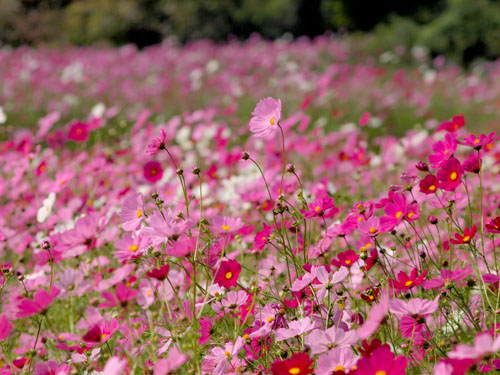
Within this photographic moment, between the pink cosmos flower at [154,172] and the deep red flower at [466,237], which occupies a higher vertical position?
the deep red flower at [466,237]

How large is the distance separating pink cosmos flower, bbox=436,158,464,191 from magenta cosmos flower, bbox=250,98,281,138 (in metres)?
0.35

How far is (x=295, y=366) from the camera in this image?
2.83ft

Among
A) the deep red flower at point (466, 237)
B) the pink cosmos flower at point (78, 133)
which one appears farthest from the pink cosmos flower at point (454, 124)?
the pink cosmos flower at point (78, 133)

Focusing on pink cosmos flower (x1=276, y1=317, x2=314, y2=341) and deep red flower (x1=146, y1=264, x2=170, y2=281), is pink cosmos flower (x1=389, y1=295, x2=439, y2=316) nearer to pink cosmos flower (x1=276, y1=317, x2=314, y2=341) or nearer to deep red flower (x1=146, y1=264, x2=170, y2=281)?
pink cosmos flower (x1=276, y1=317, x2=314, y2=341)

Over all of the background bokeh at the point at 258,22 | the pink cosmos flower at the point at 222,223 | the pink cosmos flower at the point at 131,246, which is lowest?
the background bokeh at the point at 258,22

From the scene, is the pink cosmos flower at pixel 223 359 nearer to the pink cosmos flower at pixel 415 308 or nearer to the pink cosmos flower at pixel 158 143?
the pink cosmos flower at pixel 415 308

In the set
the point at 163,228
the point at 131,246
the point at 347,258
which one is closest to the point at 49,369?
the point at 131,246

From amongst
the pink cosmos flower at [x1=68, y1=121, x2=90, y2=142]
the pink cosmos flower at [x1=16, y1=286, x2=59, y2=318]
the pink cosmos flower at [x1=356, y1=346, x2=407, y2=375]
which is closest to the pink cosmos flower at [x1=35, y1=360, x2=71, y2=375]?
the pink cosmos flower at [x1=16, y1=286, x2=59, y2=318]

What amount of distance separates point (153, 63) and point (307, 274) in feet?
Result: 24.2

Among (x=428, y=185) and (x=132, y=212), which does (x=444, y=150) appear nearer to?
(x=428, y=185)

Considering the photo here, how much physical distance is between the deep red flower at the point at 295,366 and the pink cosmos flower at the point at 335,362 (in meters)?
0.03

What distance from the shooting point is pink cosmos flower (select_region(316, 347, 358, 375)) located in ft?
2.88

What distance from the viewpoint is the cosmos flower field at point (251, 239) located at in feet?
3.39

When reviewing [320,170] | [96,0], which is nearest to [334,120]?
Result: [320,170]
